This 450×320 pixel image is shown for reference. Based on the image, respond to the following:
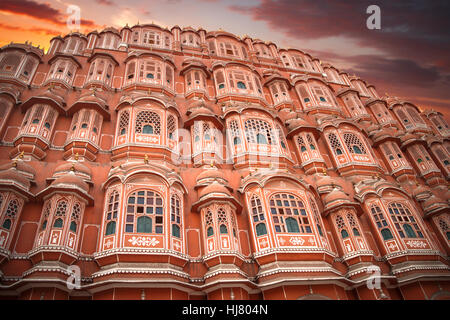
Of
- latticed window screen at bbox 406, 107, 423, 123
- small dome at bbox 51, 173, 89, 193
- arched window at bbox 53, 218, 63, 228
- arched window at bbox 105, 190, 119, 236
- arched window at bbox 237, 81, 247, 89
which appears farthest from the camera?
latticed window screen at bbox 406, 107, 423, 123

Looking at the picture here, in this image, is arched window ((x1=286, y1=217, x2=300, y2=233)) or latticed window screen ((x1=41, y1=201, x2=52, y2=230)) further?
arched window ((x1=286, y1=217, x2=300, y2=233))

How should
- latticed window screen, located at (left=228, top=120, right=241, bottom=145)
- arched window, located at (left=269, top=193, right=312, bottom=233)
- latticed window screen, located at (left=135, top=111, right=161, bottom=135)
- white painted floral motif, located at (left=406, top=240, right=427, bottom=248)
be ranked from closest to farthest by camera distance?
arched window, located at (left=269, top=193, right=312, bottom=233), white painted floral motif, located at (left=406, top=240, right=427, bottom=248), latticed window screen, located at (left=135, top=111, right=161, bottom=135), latticed window screen, located at (left=228, top=120, right=241, bottom=145)

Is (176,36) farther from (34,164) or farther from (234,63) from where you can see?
(34,164)

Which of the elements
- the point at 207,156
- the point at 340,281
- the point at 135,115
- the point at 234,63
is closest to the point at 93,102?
the point at 135,115

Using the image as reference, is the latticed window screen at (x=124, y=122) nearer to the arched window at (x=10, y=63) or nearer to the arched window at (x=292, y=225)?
the arched window at (x=10, y=63)

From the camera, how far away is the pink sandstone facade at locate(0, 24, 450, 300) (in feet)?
43.1

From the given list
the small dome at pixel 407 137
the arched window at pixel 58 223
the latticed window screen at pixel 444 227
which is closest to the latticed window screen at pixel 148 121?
the arched window at pixel 58 223

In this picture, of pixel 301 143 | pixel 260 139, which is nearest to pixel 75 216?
pixel 260 139

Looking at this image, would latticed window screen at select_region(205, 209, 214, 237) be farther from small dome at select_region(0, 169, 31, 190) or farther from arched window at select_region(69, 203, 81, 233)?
small dome at select_region(0, 169, 31, 190)

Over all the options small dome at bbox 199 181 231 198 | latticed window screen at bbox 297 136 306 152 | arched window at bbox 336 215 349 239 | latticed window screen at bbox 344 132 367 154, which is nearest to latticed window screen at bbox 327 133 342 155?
latticed window screen at bbox 344 132 367 154

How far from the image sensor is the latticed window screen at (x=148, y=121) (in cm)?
1941

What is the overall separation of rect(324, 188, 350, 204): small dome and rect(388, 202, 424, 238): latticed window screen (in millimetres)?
2714

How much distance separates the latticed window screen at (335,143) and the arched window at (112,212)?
48.6 feet
